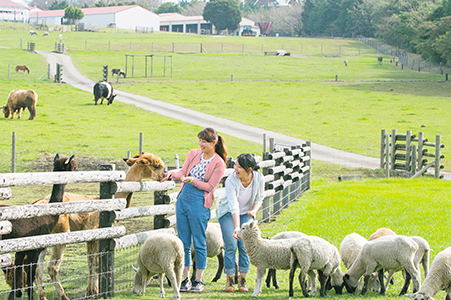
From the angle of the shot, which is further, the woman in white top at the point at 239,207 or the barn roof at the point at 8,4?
the barn roof at the point at 8,4

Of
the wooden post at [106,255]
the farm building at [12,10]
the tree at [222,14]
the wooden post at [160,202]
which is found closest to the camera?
the wooden post at [106,255]

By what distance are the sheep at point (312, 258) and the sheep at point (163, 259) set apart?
1421mm

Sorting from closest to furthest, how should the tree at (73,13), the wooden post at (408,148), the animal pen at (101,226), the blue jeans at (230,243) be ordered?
the animal pen at (101,226), the blue jeans at (230,243), the wooden post at (408,148), the tree at (73,13)

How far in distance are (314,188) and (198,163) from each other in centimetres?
1216

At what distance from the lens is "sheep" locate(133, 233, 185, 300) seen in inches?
305

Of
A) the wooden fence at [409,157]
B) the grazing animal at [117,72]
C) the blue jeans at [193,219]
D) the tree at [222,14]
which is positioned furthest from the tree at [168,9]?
the blue jeans at [193,219]

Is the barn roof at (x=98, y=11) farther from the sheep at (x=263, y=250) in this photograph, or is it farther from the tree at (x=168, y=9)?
the sheep at (x=263, y=250)

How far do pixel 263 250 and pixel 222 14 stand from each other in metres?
124

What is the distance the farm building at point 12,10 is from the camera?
15200 centimetres

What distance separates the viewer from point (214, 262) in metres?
10.4

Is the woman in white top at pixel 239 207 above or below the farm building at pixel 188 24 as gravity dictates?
below

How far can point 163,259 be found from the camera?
7.75 m

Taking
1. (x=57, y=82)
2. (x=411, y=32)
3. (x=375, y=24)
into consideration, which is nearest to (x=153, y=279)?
(x=57, y=82)

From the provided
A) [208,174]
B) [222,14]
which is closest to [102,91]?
[208,174]
